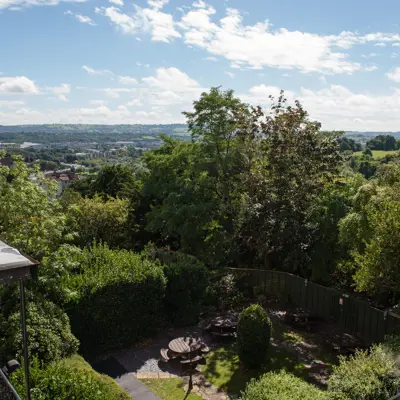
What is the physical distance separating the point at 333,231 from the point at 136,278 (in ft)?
27.9

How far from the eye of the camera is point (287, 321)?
1438 centimetres

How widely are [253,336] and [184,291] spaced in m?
3.75

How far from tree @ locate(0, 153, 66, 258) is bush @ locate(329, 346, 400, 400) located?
8.71m

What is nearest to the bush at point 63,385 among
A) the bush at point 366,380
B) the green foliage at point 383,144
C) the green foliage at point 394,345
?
the bush at point 366,380

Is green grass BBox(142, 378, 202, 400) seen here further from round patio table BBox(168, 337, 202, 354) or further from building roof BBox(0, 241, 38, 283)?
building roof BBox(0, 241, 38, 283)

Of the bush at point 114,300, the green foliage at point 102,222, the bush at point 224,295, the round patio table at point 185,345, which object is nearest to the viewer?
the round patio table at point 185,345

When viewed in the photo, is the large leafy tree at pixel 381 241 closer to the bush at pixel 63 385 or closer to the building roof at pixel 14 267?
the bush at pixel 63 385

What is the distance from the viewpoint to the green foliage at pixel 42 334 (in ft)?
27.0

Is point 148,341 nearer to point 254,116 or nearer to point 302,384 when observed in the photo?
point 302,384

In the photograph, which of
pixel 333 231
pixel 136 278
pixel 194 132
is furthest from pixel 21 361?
pixel 194 132

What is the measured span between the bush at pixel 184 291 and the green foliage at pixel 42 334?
4.52 meters

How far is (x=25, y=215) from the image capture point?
12.1 metres

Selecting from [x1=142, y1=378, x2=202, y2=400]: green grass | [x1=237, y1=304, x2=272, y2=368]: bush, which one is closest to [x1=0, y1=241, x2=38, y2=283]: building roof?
[x1=142, y1=378, x2=202, y2=400]: green grass

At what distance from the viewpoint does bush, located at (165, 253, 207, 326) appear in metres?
13.8
